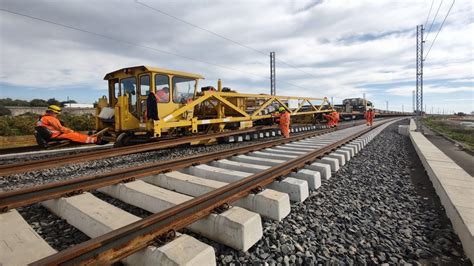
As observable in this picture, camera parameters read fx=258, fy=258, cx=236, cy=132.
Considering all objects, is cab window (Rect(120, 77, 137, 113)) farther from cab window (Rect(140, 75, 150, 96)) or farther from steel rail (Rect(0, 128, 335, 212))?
steel rail (Rect(0, 128, 335, 212))

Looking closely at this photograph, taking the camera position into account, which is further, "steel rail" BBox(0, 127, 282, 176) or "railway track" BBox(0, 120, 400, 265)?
"steel rail" BBox(0, 127, 282, 176)

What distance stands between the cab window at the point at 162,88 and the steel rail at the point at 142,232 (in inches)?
230

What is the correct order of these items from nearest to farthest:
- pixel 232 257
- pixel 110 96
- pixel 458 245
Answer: pixel 232 257 → pixel 458 245 → pixel 110 96

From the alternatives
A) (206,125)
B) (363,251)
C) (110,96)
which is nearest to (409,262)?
(363,251)

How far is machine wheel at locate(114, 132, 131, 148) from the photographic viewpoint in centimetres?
751

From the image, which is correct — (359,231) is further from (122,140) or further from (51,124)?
(51,124)

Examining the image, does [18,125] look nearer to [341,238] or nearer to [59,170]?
[59,170]

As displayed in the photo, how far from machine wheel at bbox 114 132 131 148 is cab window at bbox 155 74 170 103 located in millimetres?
1404

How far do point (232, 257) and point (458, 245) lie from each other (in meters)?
2.18

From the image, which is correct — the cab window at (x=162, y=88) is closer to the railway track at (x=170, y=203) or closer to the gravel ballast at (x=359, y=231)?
the railway track at (x=170, y=203)

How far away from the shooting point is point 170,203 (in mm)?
2658

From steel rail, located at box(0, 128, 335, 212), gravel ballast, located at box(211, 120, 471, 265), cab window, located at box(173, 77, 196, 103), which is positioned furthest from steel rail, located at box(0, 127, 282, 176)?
gravel ballast, located at box(211, 120, 471, 265)

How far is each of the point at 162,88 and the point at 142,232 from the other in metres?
6.79

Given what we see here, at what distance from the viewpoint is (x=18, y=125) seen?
12.8 metres
